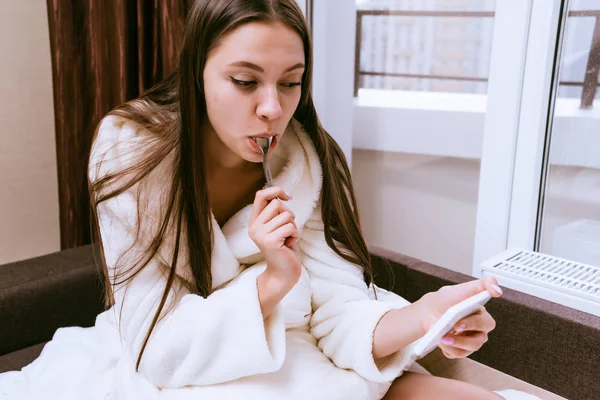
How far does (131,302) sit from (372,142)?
93cm

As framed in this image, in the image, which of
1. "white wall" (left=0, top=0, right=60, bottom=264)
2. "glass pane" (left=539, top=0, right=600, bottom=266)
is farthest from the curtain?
"glass pane" (left=539, top=0, right=600, bottom=266)

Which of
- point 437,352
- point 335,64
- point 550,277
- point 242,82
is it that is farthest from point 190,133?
point 335,64

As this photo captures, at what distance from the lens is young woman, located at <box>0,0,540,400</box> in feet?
2.57

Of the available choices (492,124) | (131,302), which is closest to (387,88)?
(492,124)

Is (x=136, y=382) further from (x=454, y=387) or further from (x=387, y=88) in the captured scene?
(x=387, y=88)

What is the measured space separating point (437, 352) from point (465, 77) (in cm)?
79

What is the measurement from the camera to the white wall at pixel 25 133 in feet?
4.84

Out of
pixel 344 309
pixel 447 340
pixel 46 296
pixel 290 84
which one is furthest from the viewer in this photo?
pixel 46 296

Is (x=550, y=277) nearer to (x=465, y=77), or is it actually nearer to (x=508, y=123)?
(x=508, y=123)

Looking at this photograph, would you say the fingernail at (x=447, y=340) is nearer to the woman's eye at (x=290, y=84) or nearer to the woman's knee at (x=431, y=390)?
the woman's knee at (x=431, y=390)

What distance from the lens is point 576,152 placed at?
119cm

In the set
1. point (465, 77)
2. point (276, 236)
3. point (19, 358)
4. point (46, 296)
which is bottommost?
point (19, 358)

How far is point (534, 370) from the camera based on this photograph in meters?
0.96

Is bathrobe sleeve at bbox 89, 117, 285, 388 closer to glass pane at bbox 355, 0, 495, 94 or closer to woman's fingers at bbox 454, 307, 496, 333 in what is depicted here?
woman's fingers at bbox 454, 307, 496, 333
